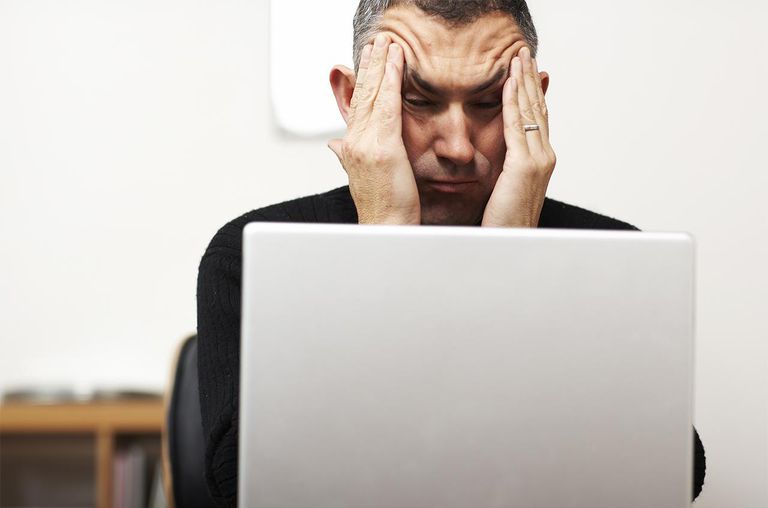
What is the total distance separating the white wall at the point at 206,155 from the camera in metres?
1.99

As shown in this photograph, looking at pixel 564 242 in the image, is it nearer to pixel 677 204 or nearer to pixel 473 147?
pixel 473 147

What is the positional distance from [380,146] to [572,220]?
1.41 feet

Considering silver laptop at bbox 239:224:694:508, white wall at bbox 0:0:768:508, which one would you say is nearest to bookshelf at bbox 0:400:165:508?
white wall at bbox 0:0:768:508

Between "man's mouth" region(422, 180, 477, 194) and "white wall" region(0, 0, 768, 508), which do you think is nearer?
"man's mouth" region(422, 180, 477, 194)

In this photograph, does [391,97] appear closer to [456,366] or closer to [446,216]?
[446,216]

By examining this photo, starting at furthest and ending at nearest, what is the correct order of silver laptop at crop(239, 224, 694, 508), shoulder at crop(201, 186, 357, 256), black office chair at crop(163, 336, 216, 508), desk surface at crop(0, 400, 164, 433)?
1. desk surface at crop(0, 400, 164, 433)
2. shoulder at crop(201, 186, 357, 256)
3. black office chair at crop(163, 336, 216, 508)
4. silver laptop at crop(239, 224, 694, 508)

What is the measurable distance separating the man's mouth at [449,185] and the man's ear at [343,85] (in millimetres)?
184

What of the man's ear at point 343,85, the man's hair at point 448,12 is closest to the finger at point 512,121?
the man's hair at point 448,12

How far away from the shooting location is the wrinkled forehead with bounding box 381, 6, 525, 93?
1077 millimetres

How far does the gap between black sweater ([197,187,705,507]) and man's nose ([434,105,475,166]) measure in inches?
10.1

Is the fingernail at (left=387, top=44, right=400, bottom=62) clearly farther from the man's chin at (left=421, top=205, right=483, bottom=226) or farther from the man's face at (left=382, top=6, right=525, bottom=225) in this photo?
the man's chin at (left=421, top=205, right=483, bottom=226)

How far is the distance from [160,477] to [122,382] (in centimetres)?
30

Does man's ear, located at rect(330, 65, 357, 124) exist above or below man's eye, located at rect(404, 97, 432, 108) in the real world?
above

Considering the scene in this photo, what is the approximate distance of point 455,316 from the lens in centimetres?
55
